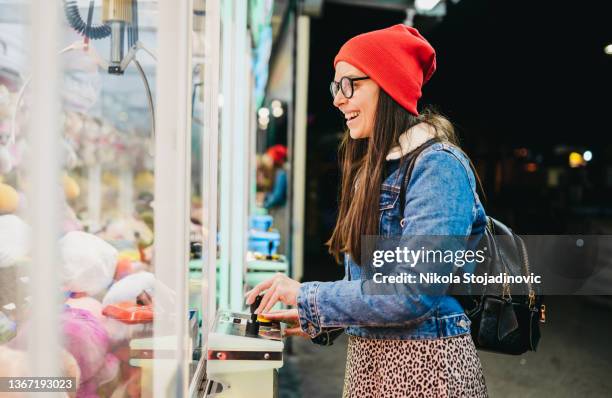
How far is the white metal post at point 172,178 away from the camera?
1163 millimetres

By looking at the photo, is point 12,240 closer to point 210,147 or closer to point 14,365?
point 14,365

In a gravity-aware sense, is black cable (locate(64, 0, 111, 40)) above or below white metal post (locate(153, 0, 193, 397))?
above

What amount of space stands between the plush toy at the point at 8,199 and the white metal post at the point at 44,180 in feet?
0.43

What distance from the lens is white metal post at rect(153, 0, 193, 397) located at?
116cm

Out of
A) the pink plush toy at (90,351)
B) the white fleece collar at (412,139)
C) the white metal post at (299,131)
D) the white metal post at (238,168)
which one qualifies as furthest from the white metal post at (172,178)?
the white metal post at (299,131)

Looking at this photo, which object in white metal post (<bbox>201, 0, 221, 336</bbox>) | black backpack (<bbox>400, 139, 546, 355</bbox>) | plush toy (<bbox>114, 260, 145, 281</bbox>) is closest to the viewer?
black backpack (<bbox>400, 139, 546, 355</bbox>)

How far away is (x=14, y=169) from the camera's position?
0.90 m

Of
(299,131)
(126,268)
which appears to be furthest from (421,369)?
(299,131)

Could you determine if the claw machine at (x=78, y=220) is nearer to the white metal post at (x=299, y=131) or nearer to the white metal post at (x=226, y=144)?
the white metal post at (x=226, y=144)

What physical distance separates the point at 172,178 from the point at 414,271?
529mm

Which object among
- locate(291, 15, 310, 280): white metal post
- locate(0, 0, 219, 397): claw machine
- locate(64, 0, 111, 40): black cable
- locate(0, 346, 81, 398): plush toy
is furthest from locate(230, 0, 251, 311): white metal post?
locate(291, 15, 310, 280): white metal post

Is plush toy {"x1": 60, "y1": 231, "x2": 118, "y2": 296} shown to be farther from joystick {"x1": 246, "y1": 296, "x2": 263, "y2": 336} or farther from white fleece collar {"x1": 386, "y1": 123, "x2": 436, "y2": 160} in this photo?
white fleece collar {"x1": 386, "y1": 123, "x2": 436, "y2": 160}

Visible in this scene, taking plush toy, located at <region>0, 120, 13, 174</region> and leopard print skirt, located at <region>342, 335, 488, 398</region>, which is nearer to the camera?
plush toy, located at <region>0, 120, 13, 174</region>

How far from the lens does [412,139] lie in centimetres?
120
